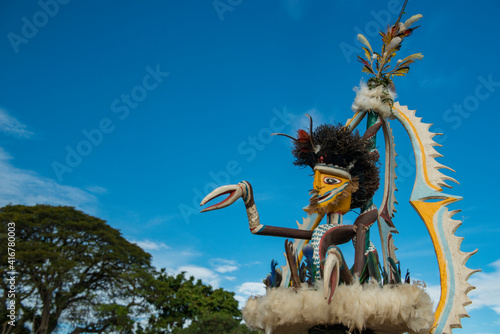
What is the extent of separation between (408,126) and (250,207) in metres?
2.77

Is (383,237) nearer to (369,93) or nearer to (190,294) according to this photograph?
(369,93)

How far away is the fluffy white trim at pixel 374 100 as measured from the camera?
5.80 meters

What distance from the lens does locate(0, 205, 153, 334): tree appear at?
18.0 metres

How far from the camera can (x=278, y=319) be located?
4.08 m

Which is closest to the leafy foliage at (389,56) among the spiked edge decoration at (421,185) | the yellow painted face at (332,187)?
the spiked edge decoration at (421,185)

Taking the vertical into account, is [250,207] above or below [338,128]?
below

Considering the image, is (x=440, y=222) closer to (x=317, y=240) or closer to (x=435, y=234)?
(x=435, y=234)

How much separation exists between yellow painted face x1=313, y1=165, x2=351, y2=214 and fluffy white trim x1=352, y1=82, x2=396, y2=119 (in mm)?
1283

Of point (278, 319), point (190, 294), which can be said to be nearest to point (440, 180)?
point (278, 319)

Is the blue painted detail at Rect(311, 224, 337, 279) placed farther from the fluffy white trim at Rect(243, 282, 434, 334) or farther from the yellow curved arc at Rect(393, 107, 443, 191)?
the yellow curved arc at Rect(393, 107, 443, 191)

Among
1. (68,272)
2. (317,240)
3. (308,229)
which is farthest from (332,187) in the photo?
(68,272)

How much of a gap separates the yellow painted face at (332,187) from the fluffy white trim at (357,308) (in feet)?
3.95

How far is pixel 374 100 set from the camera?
19.0 feet

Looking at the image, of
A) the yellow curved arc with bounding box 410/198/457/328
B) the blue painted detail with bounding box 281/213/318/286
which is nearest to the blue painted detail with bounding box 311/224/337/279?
the blue painted detail with bounding box 281/213/318/286
